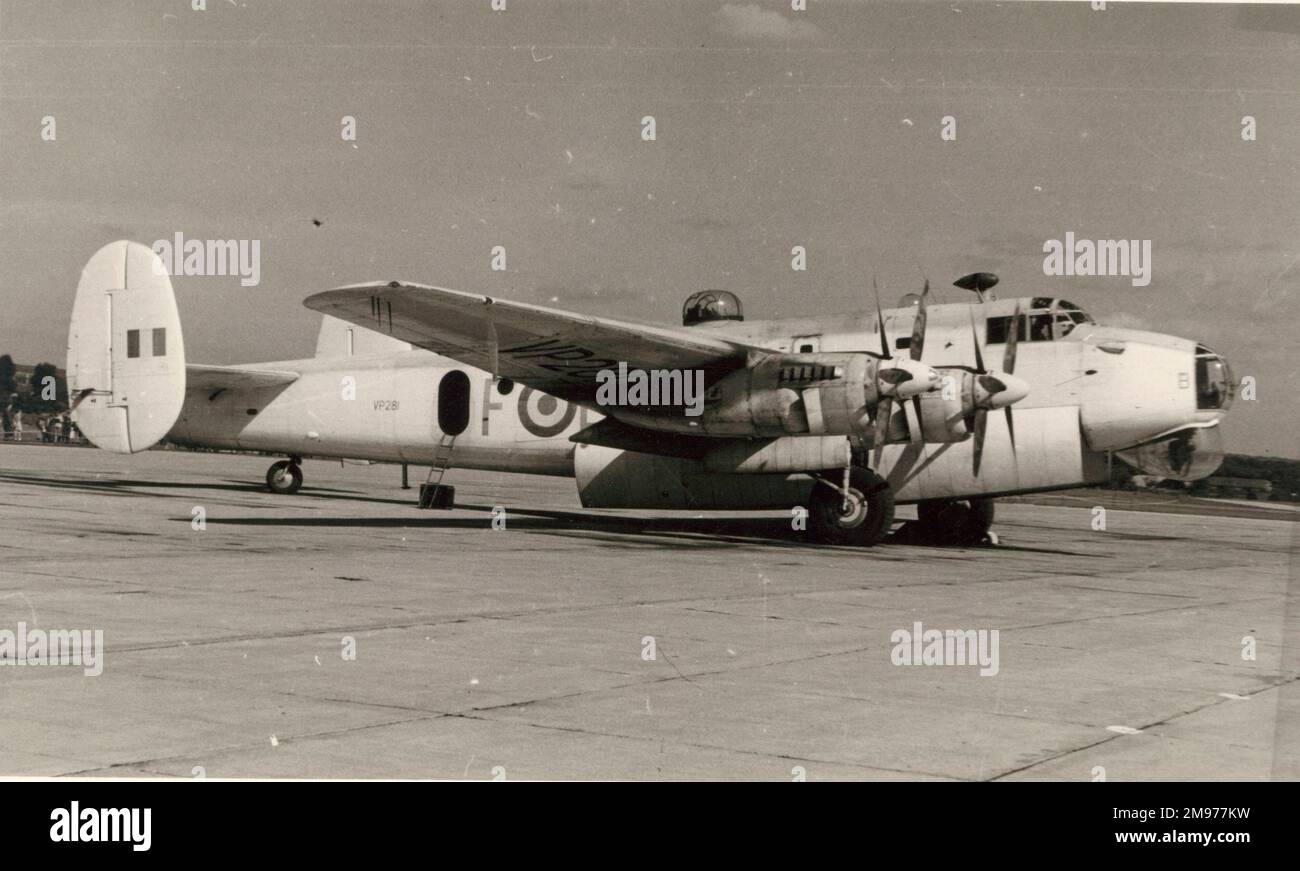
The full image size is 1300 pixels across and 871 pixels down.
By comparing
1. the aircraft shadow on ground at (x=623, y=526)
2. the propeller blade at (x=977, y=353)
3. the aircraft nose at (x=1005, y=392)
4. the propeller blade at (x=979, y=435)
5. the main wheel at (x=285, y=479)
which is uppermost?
the propeller blade at (x=977, y=353)

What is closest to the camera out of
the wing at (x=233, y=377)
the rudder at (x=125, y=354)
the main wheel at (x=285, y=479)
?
the rudder at (x=125, y=354)

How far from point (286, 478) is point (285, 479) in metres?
0.04

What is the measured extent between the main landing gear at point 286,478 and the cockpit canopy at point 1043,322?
18.4 meters

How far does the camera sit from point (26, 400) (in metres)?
65.4

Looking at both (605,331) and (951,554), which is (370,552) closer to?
(605,331)

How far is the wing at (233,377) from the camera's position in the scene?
2809 centimetres

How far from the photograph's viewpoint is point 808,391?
1945 centimetres

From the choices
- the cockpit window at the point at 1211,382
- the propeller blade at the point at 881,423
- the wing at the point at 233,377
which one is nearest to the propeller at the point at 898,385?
the propeller blade at the point at 881,423

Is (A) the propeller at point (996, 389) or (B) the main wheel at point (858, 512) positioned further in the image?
(B) the main wheel at point (858, 512)

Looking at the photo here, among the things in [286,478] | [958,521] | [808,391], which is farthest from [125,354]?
[958,521]

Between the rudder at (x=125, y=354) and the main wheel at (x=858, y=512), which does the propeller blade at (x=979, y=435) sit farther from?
the rudder at (x=125, y=354)

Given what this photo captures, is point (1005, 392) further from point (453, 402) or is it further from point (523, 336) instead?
point (453, 402)

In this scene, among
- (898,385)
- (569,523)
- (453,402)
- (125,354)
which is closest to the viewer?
(898,385)

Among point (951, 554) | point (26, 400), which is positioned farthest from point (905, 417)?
point (26, 400)
